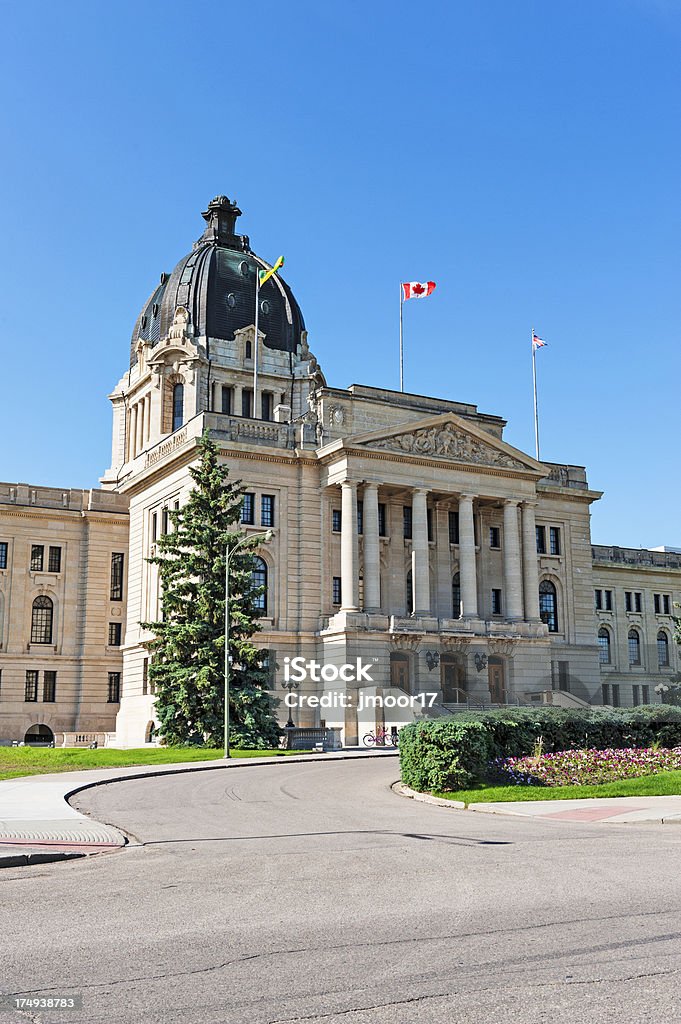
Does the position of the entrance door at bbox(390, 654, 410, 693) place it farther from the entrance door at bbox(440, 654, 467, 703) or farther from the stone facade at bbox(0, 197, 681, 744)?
the entrance door at bbox(440, 654, 467, 703)

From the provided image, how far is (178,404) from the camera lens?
85.8 meters

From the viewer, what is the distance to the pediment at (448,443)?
65.8 metres

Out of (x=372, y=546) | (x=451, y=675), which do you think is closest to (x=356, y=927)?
(x=372, y=546)

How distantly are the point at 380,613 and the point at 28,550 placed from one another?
1024 inches

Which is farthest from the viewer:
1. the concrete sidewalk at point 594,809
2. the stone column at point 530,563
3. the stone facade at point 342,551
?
the stone column at point 530,563

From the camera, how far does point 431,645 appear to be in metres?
64.7

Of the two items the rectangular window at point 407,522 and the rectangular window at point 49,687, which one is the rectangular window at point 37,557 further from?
the rectangular window at point 407,522

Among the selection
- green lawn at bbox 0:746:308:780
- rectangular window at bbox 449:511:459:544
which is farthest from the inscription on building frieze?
green lawn at bbox 0:746:308:780

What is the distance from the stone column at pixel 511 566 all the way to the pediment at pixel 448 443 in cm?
306

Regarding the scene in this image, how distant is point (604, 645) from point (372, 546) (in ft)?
113

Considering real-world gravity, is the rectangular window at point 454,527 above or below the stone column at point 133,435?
below

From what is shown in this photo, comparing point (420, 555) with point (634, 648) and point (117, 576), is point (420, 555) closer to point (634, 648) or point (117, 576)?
point (117, 576)

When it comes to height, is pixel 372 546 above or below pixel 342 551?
above

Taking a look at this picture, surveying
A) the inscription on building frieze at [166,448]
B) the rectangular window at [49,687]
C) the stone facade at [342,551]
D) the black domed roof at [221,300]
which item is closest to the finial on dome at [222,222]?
the black domed roof at [221,300]
